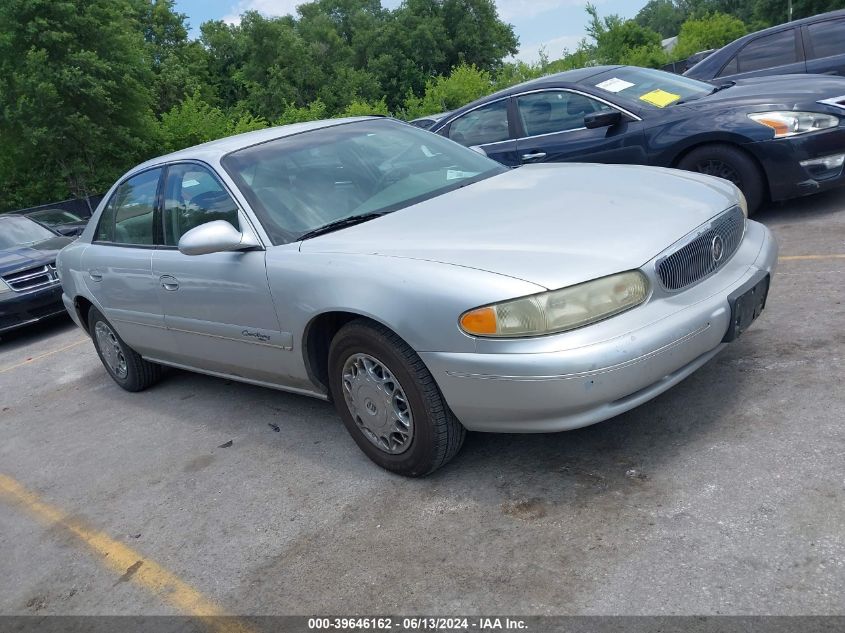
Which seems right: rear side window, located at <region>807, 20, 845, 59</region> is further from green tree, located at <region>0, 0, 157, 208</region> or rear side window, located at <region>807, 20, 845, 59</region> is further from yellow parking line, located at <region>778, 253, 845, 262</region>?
green tree, located at <region>0, 0, 157, 208</region>

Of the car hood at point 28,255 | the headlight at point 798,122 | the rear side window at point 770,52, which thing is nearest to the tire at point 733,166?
the headlight at point 798,122

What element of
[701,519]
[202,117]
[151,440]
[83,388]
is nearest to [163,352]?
[151,440]

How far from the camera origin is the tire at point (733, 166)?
6.15 m

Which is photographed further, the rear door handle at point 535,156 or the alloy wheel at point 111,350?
the rear door handle at point 535,156

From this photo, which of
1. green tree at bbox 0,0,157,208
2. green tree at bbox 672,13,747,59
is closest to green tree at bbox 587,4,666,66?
green tree at bbox 672,13,747,59

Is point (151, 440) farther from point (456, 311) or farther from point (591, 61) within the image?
point (591, 61)

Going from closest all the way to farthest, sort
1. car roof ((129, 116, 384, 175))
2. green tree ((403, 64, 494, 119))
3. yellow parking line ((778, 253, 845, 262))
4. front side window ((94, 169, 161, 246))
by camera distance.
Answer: car roof ((129, 116, 384, 175))
front side window ((94, 169, 161, 246))
yellow parking line ((778, 253, 845, 262))
green tree ((403, 64, 494, 119))

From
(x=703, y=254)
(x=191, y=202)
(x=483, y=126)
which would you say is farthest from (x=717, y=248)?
(x=483, y=126)

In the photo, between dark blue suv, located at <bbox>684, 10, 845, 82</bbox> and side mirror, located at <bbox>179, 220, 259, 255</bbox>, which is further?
dark blue suv, located at <bbox>684, 10, 845, 82</bbox>

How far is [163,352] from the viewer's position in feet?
16.2

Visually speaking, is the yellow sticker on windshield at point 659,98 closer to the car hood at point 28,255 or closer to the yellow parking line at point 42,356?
the yellow parking line at point 42,356

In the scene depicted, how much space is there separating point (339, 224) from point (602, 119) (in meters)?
3.40

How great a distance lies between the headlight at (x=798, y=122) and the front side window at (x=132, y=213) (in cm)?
440

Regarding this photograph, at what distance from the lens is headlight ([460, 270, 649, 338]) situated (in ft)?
9.52
